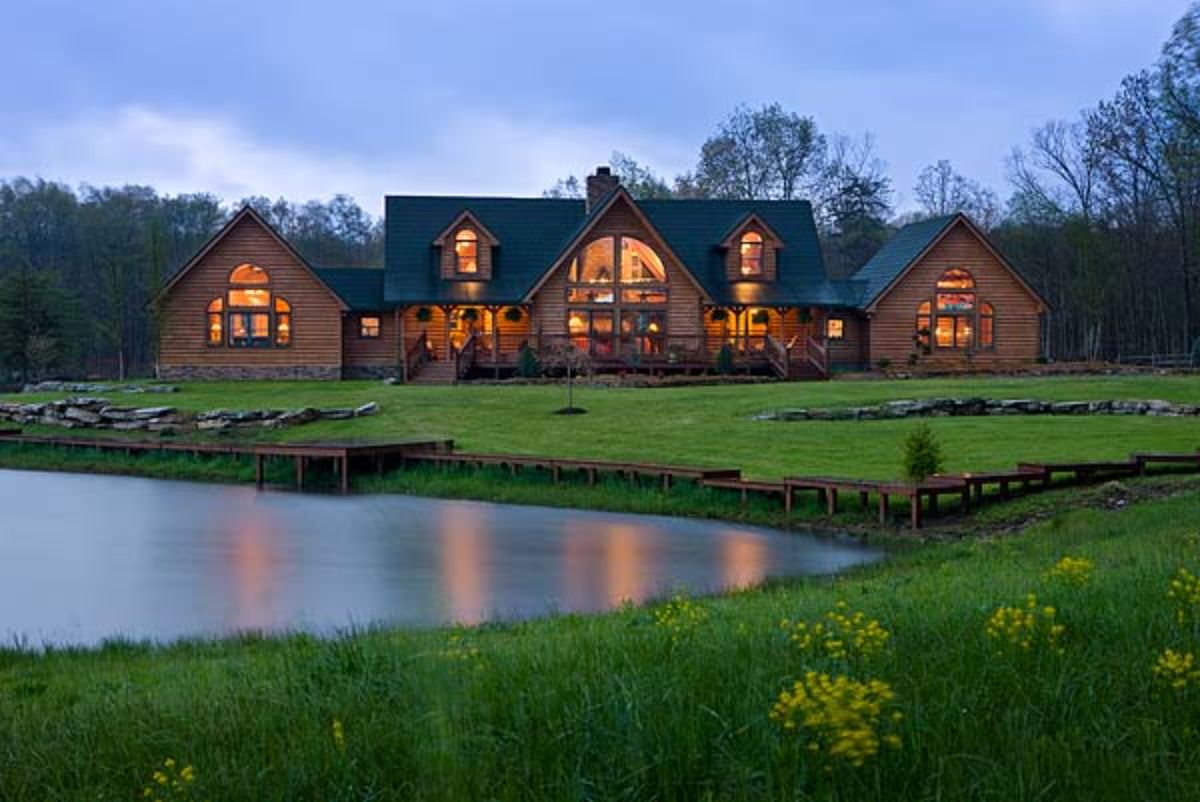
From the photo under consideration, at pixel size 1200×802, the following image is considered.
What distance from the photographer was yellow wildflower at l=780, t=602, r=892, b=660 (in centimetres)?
525

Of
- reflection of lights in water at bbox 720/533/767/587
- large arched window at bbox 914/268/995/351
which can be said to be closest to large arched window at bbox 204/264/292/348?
large arched window at bbox 914/268/995/351

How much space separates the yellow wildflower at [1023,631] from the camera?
5234 millimetres

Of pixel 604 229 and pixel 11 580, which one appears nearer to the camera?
pixel 11 580

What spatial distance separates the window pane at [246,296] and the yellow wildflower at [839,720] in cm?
4121

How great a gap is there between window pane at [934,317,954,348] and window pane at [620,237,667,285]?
10869 mm

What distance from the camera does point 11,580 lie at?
45.5ft

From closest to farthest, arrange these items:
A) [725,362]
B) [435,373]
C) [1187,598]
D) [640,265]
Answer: [1187,598], [435,373], [725,362], [640,265]

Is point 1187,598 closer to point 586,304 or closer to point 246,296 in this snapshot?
point 586,304

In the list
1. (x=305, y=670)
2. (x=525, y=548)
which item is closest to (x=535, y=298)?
Result: (x=525, y=548)

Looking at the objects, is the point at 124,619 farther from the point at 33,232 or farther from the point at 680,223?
the point at 33,232

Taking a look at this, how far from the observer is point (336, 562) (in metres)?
14.8

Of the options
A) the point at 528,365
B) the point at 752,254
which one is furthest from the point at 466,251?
the point at 752,254

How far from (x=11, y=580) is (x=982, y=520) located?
12.3m

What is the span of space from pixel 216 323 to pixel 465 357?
9.81 m
